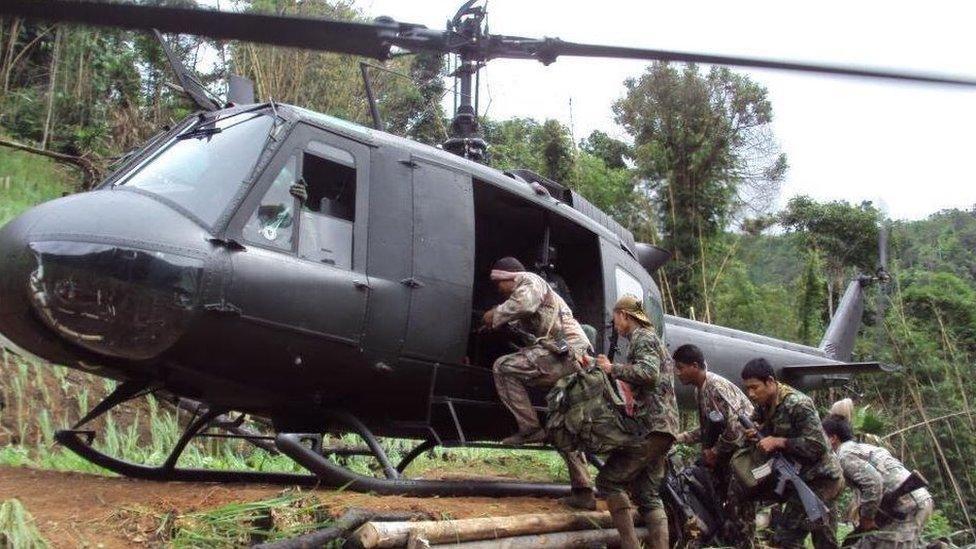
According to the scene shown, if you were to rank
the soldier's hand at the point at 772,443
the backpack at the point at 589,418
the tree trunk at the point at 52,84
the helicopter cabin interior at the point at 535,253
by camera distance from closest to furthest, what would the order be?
the backpack at the point at 589,418, the soldier's hand at the point at 772,443, the helicopter cabin interior at the point at 535,253, the tree trunk at the point at 52,84

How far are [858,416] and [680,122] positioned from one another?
1230 centimetres

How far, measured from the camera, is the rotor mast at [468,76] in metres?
6.80

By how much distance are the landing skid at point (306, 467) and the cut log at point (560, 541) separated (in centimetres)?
64

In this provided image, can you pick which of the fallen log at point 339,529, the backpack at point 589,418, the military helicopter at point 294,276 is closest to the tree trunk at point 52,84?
the military helicopter at point 294,276

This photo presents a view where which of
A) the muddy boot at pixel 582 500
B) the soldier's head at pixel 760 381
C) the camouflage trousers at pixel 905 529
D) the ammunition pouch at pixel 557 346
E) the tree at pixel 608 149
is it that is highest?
the tree at pixel 608 149

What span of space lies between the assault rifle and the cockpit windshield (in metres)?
3.87

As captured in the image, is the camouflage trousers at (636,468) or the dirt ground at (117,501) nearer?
the dirt ground at (117,501)

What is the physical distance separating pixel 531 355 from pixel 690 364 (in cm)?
128

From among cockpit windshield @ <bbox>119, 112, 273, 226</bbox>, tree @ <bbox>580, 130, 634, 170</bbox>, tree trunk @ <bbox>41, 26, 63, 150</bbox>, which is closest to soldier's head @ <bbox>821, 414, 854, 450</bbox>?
cockpit windshield @ <bbox>119, 112, 273, 226</bbox>

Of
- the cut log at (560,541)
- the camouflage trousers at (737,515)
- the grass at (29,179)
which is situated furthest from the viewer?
the grass at (29,179)

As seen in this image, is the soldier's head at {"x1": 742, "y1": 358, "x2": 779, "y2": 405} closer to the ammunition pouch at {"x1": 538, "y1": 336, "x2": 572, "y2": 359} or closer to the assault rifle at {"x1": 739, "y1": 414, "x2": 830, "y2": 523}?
the assault rifle at {"x1": 739, "y1": 414, "x2": 830, "y2": 523}

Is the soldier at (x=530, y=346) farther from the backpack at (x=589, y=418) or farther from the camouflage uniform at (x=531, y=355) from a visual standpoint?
the backpack at (x=589, y=418)

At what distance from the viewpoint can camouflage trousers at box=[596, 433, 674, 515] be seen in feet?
20.4

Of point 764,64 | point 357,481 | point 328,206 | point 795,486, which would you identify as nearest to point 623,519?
point 795,486
